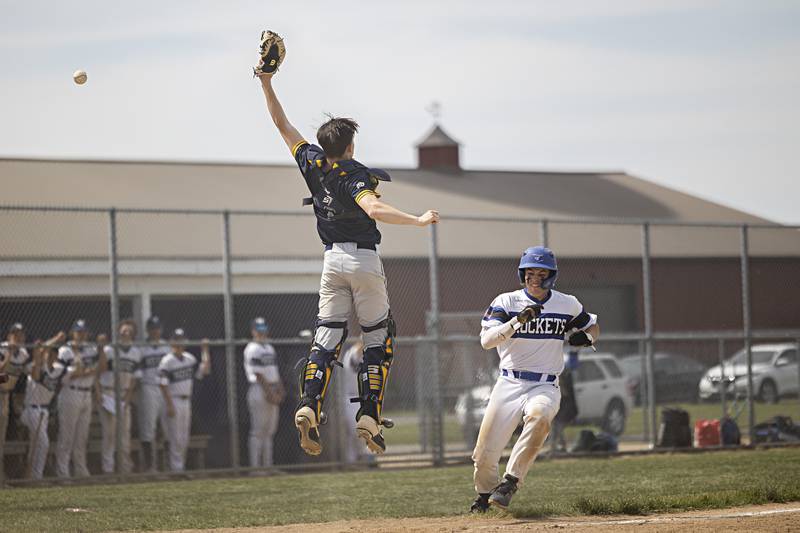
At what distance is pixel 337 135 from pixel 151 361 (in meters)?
8.54

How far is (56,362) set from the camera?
15508mm

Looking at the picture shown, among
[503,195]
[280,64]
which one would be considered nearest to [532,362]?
[280,64]

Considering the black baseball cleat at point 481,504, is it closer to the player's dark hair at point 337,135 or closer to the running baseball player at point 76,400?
the player's dark hair at point 337,135

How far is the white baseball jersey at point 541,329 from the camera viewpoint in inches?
405

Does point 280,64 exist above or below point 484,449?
above

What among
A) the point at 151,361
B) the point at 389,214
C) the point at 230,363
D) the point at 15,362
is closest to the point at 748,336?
the point at 230,363

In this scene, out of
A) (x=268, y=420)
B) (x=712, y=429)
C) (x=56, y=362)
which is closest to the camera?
(x=56, y=362)

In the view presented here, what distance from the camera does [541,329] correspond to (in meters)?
10.3

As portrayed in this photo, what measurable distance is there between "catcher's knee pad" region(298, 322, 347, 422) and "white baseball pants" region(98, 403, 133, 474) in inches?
277

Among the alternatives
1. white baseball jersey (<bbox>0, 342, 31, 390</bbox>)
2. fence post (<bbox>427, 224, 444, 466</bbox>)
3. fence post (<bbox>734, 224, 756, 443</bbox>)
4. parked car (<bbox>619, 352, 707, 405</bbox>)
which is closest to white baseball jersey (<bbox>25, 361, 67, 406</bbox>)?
white baseball jersey (<bbox>0, 342, 31, 390</bbox>)

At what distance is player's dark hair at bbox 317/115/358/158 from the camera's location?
8.59 metres

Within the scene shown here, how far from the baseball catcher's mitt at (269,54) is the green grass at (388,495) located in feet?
13.3

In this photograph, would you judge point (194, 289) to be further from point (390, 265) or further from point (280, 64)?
point (280, 64)

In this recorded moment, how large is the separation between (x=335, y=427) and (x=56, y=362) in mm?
3951
